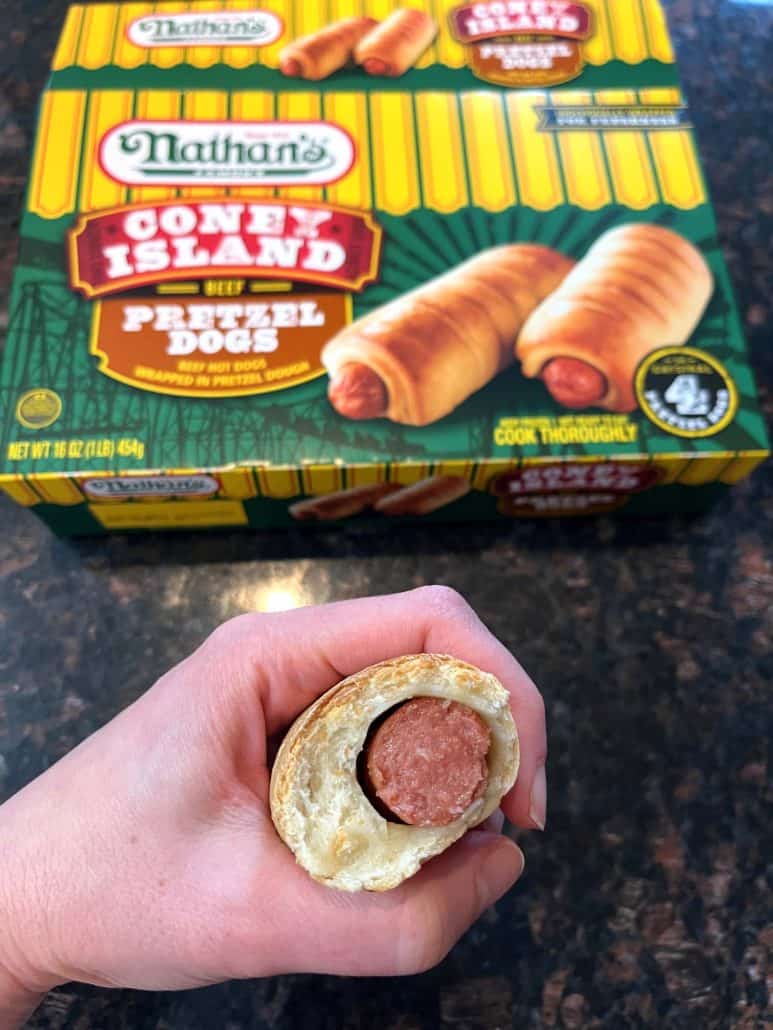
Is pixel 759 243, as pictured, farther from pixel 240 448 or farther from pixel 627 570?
pixel 240 448

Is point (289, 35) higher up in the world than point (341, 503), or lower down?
higher up

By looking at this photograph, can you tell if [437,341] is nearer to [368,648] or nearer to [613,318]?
[613,318]

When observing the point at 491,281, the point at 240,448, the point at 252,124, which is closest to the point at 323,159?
the point at 252,124

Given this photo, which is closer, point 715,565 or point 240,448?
point 240,448

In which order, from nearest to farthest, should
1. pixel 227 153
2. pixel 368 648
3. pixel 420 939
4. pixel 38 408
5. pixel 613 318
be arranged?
pixel 420 939 → pixel 368 648 → pixel 38 408 → pixel 613 318 → pixel 227 153

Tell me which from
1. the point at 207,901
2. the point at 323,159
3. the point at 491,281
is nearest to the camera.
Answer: the point at 207,901

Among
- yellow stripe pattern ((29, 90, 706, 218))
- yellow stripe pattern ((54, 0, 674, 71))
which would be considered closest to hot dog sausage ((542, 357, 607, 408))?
yellow stripe pattern ((29, 90, 706, 218))

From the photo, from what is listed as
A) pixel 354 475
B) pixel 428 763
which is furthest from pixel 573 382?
pixel 428 763
